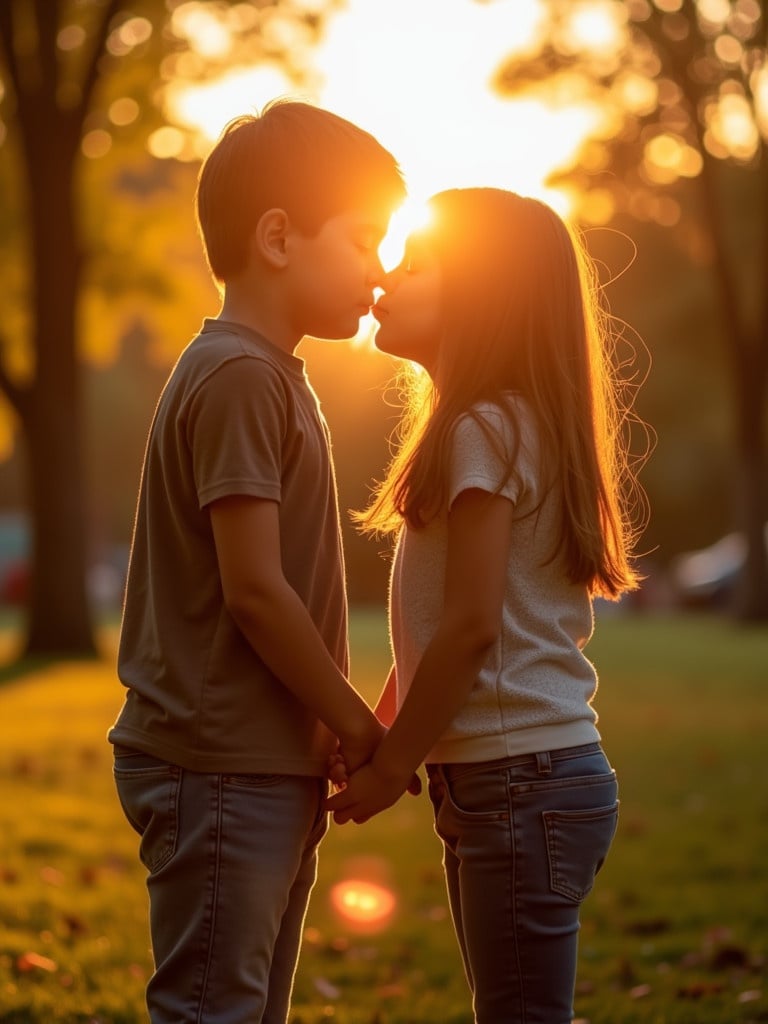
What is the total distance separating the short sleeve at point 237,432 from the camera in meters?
2.42

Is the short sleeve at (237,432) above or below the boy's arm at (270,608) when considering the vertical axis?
above

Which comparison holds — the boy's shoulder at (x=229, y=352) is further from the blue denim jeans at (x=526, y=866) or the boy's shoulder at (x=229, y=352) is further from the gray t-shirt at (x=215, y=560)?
the blue denim jeans at (x=526, y=866)

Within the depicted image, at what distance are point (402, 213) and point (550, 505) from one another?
1.99ft

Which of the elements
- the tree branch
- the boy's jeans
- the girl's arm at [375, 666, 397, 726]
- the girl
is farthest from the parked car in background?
the boy's jeans

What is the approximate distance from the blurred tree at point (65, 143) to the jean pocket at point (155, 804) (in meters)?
14.2

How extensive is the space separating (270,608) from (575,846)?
2.30ft

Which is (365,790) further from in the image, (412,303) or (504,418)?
(412,303)

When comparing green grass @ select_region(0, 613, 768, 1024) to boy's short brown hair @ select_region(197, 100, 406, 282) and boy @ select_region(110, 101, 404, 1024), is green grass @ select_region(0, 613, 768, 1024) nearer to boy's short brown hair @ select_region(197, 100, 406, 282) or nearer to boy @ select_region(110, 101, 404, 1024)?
boy @ select_region(110, 101, 404, 1024)

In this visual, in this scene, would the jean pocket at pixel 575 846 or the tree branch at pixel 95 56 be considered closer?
the jean pocket at pixel 575 846

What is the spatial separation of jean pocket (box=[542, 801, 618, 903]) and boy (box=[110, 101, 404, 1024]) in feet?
1.19

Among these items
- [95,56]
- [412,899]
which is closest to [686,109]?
[95,56]

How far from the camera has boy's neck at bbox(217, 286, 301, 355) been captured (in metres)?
2.61

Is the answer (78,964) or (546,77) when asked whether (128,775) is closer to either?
(78,964)

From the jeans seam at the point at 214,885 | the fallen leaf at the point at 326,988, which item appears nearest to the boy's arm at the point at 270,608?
the jeans seam at the point at 214,885
